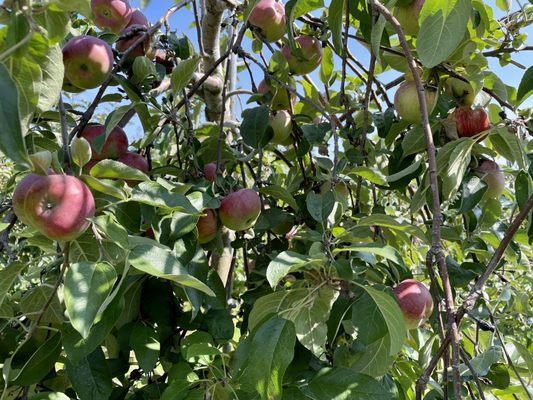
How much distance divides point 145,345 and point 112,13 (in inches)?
29.8

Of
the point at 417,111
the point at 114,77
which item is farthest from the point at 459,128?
the point at 114,77

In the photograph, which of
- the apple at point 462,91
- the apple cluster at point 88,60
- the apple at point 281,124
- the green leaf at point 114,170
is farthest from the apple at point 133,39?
the apple at point 462,91

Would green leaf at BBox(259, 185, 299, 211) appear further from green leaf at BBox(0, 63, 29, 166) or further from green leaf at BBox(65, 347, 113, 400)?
green leaf at BBox(0, 63, 29, 166)

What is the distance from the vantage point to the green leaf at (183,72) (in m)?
1.06

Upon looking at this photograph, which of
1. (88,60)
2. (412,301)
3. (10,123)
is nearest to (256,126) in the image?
(88,60)

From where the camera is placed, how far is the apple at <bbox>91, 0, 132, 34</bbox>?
121cm

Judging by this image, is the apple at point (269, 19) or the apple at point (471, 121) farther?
the apple at point (269, 19)

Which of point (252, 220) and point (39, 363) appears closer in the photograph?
point (39, 363)

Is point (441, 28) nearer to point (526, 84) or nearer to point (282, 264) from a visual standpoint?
point (526, 84)

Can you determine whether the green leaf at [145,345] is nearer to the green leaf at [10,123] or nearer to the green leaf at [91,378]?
the green leaf at [91,378]

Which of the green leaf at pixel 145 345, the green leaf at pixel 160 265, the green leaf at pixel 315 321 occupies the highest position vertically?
the green leaf at pixel 160 265

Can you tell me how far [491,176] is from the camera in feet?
3.67

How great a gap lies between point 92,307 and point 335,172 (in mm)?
511

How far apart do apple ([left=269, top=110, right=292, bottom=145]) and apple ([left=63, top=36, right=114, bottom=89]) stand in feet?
1.44
